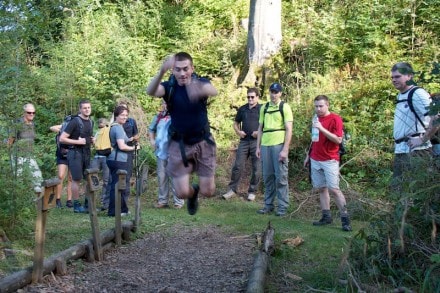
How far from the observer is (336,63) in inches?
557

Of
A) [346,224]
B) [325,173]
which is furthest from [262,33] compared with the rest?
[346,224]

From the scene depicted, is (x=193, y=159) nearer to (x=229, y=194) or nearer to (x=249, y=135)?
(x=249, y=135)

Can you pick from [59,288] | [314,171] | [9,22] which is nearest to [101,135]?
[9,22]

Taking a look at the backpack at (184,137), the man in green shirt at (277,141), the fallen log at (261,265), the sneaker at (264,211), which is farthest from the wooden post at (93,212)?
the sneaker at (264,211)

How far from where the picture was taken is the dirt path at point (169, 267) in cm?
570

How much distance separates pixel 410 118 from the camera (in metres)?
6.26

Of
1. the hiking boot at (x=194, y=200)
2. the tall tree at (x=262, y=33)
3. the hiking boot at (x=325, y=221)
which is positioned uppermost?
the tall tree at (x=262, y=33)

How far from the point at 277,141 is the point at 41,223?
4.95m

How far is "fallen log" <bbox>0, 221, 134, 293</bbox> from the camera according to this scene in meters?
4.97

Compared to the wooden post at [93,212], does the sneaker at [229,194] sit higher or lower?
lower

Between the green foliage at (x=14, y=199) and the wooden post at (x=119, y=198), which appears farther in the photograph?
the wooden post at (x=119, y=198)

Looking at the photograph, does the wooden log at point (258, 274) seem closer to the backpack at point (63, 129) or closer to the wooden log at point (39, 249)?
the wooden log at point (39, 249)

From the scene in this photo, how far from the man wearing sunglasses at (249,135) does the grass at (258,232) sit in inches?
19.6

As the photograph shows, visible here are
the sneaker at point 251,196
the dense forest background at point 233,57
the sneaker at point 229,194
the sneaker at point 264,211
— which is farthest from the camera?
the dense forest background at point 233,57
